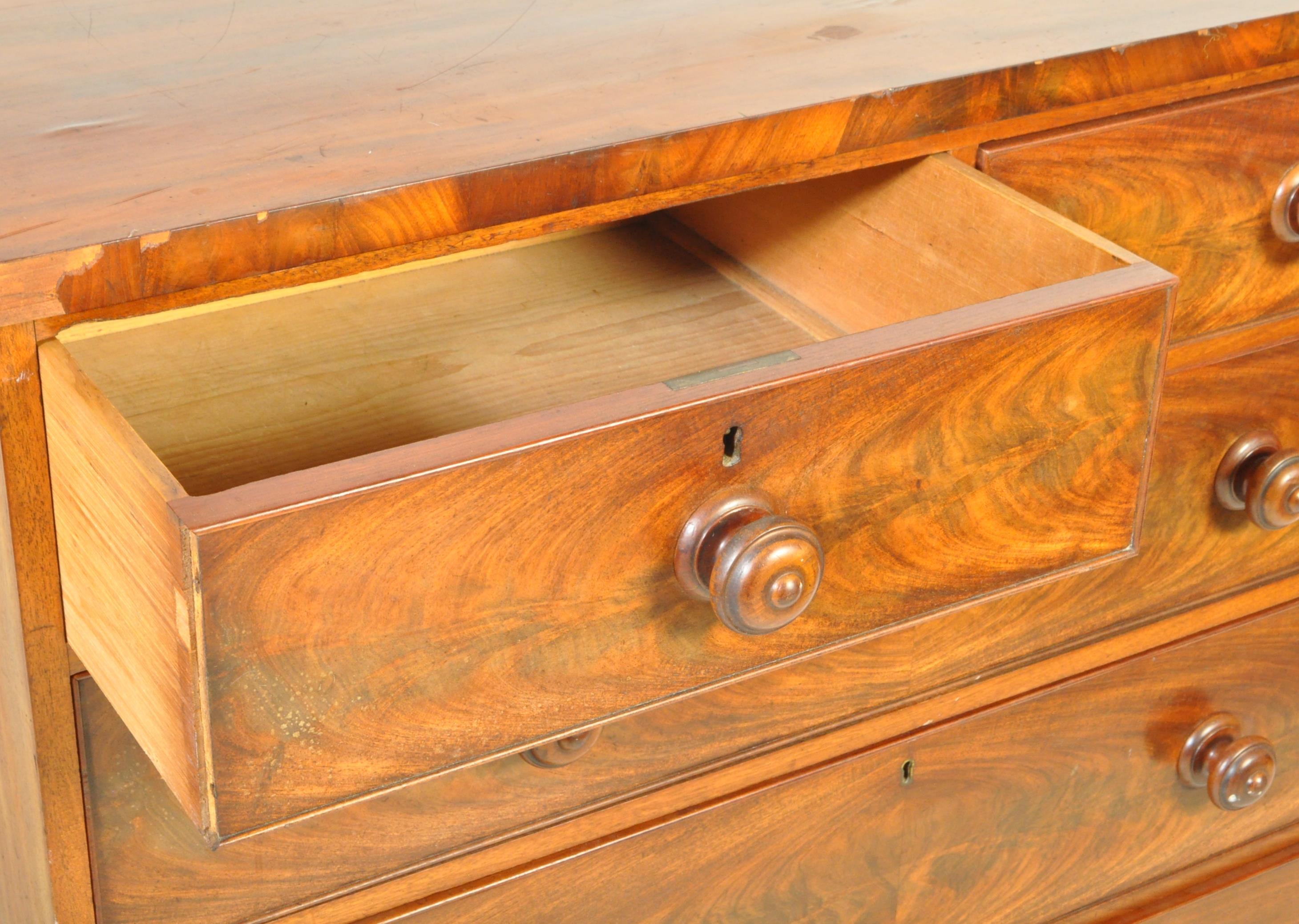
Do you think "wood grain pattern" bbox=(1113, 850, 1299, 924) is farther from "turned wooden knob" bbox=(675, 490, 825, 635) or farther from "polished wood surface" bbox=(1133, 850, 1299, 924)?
"turned wooden knob" bbox=(675, 490, 825, 635)

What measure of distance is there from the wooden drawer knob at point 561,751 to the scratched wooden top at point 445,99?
0.80 ft

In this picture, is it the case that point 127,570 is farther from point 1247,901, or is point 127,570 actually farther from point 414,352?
point 1247,901

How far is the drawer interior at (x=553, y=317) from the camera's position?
701mm

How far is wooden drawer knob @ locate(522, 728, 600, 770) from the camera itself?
2.26 ft

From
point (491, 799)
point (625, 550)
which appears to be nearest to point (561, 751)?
point (491, 799)

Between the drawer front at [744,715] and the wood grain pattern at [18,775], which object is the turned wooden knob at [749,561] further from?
the wood grain pattern at [18,775]

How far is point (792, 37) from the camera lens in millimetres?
735

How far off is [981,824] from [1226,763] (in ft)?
0.57

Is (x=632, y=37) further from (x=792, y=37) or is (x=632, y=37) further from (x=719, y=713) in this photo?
(x=719, y=713)

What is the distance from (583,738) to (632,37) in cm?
34

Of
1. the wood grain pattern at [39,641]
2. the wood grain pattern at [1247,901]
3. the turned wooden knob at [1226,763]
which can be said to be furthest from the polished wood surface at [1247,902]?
the wood grain pattern at [39,641]

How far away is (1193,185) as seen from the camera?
781 millimetres

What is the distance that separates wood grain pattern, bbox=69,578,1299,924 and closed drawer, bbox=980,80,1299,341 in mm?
218

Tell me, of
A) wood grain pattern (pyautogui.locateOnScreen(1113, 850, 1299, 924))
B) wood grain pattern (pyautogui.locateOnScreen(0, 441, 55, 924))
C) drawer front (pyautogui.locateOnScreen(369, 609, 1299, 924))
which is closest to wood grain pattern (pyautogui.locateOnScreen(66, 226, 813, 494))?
wood grain pattern (pyautogui.locateOnScreen(0, 441, 55, 924))
